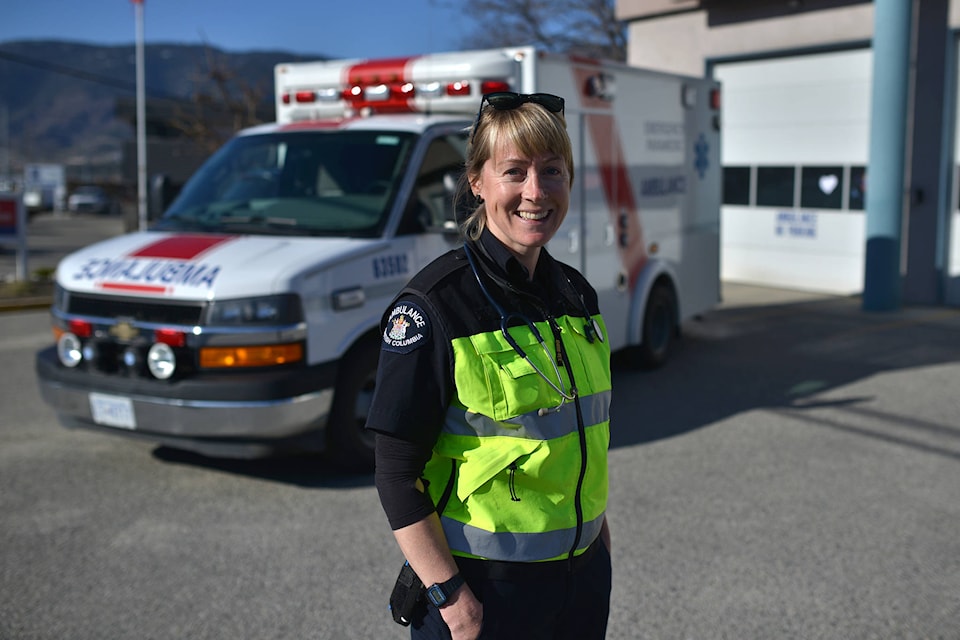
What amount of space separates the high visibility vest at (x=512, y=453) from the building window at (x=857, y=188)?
1228cm

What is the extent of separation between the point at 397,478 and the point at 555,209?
0.67 metres

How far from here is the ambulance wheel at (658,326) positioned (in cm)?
838

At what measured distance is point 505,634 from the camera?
6.84ft

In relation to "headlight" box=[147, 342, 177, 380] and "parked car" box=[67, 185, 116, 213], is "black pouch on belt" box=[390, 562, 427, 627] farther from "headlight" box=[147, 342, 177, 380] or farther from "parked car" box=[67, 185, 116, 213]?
"parked car" box=[67, 185, 116, 213]

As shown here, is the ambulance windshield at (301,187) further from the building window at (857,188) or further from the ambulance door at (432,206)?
the building window at (857,188)

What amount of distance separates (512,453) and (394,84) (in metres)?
5.55

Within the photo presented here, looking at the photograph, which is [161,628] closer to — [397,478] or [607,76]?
[397,478]

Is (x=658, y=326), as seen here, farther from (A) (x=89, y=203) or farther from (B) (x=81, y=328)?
(A) (x=89, y=203)

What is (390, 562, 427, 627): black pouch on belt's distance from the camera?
208 cm

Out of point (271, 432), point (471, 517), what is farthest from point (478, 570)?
point (271, 432)

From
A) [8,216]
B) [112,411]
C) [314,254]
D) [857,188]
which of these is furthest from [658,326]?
[8,216]

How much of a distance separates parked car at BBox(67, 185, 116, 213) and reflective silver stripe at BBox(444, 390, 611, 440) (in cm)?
5582

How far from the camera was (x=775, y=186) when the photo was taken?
14.4 metres

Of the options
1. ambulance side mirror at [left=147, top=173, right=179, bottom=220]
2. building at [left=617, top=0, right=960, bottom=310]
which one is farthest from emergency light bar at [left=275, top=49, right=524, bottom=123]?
building at [left=617, top=0, right=960, bottom=310]
